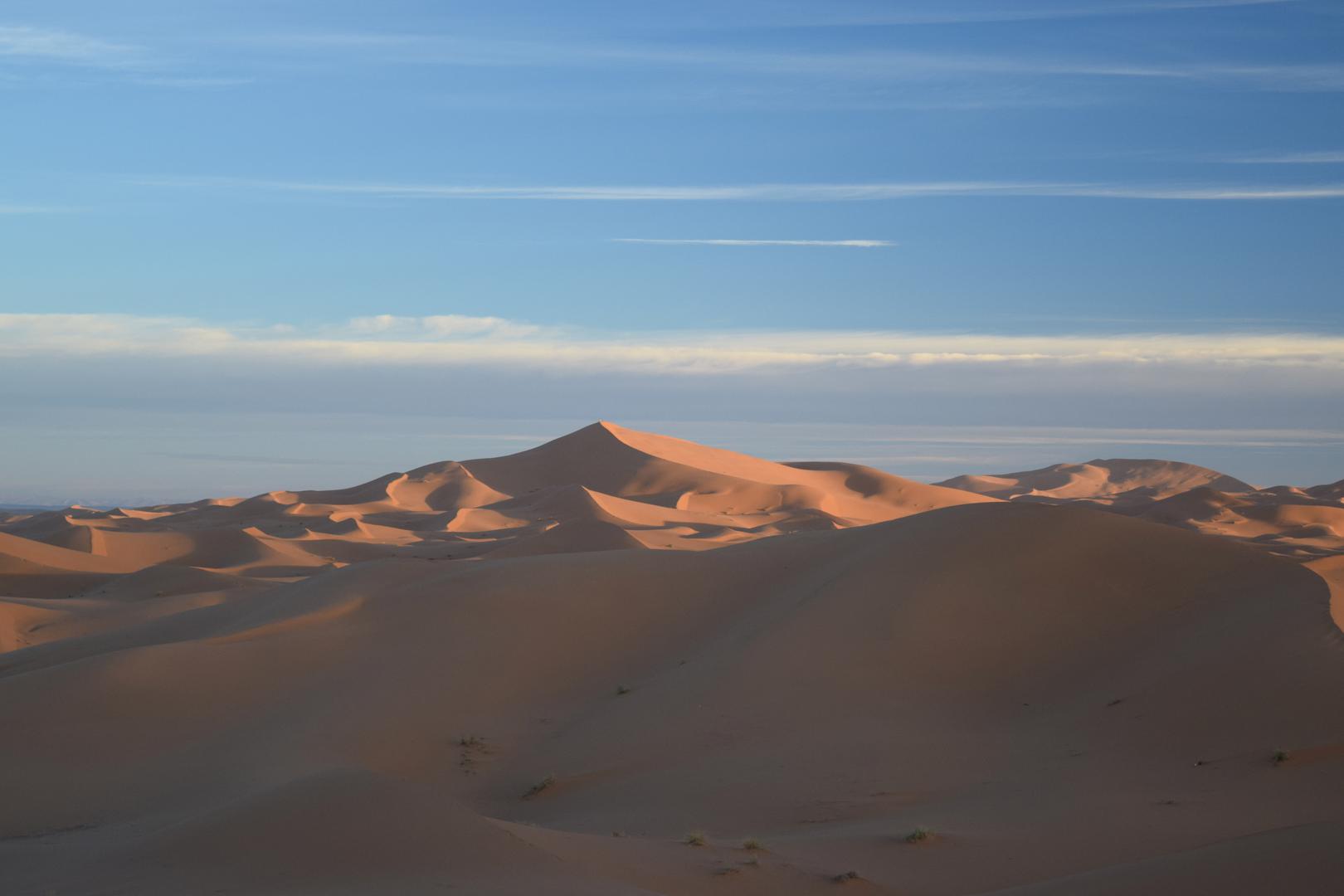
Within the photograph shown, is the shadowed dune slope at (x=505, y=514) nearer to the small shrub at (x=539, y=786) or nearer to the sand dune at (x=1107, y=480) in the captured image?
the small shrub at (x=539, y=786)

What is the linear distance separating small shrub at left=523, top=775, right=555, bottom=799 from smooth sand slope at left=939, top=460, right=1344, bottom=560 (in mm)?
17180

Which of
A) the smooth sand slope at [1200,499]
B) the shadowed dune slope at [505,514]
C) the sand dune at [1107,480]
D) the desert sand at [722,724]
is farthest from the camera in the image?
the sand dune at [1107,480]

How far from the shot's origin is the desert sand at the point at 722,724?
27.0ft

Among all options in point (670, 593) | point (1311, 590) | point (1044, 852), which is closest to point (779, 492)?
point (670, 593)

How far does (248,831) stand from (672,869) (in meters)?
2.78

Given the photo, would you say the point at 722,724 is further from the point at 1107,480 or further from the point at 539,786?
the point at 1107,480

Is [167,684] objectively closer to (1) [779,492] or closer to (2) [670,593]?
(2) [670,593]

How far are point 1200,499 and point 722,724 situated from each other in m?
48.4

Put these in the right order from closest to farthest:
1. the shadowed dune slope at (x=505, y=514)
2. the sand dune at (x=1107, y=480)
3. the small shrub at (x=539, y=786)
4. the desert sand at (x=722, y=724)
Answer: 1. the desert sand at (x=722, y=724)
2. the small shrub at (x=539, y=786)
3. the shadowed dune slope at (x=505, y=514)
4. the sand dune at (x=1107, y=480)

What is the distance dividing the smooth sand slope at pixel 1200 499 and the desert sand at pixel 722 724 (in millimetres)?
10295

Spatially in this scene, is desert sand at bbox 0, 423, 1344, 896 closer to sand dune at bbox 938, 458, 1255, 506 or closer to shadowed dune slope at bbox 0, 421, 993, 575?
shadowed dune slope at bbox 0, 421, 993, 575

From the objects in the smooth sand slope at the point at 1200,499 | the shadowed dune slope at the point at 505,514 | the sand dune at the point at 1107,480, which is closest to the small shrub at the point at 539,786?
the smooth sand slope at the point at 1200,499

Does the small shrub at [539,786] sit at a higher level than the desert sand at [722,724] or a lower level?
lower

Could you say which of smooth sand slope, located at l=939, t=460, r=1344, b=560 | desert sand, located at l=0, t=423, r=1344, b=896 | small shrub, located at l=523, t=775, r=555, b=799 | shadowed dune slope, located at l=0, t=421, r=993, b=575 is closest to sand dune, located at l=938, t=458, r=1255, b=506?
smooth sand slope, located at l=939, t=460, r=1344, b=560
